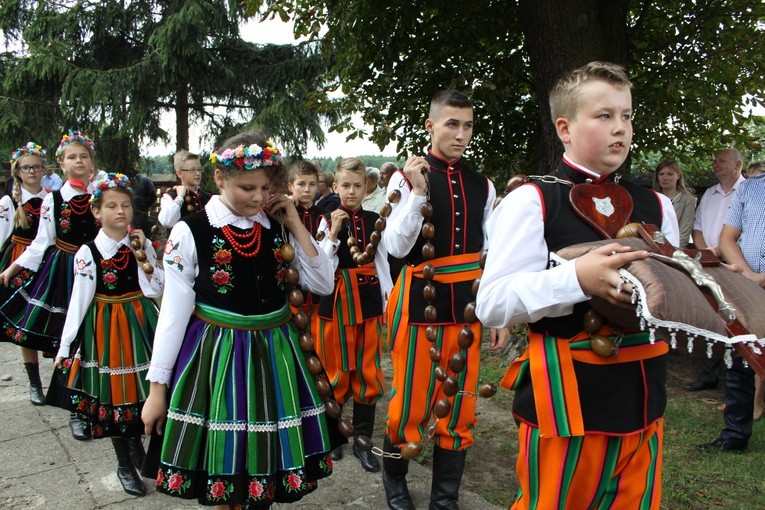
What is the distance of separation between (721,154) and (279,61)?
1246cm

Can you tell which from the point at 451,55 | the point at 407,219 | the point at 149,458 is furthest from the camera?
the point at 451,55

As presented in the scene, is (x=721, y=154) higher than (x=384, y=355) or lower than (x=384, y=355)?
higher

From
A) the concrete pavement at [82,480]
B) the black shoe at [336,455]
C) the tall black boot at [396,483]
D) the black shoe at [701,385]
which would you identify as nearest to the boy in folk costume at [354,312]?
the black shoe at [336,455]

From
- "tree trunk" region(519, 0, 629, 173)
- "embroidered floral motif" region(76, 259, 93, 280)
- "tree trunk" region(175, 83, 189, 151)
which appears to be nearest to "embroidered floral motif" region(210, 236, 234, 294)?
"embroidered floral motif" region(76, 259, 93, 280)

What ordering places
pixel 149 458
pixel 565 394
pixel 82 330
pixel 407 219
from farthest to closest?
1. pixel 82 330
2. pixel 407 219
3. pixel 149 458
4. pixel 565 394

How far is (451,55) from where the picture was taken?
6.67 metres

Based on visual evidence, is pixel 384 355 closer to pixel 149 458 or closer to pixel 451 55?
pixel 451 55

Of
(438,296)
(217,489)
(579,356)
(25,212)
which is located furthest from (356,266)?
(25,212)

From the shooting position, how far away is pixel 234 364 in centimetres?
254

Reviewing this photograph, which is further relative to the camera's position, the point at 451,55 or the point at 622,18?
the point at 451,55

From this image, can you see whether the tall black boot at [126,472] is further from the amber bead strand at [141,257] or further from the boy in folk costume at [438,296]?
the boy in folk costume at [438,296]

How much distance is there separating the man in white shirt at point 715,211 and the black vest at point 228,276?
429 cm

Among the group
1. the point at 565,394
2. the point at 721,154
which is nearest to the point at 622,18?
the point at 721,154

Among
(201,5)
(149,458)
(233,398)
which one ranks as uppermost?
(201,5)
